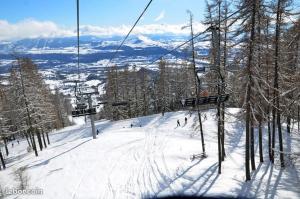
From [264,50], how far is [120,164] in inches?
562

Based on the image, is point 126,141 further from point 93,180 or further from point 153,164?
point 93,180

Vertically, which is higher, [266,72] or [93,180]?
[266,72]

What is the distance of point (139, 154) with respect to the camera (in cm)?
2964

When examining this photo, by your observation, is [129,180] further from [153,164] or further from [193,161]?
[193,161]

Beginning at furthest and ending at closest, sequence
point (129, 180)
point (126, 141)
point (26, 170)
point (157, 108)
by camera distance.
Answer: point (157, 108)
point (126, 141)
point (26, 170)
point (129, 180)

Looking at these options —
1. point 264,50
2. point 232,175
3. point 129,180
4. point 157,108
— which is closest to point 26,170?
point 129,180

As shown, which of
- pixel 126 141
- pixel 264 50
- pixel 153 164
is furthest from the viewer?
pixel 126 141

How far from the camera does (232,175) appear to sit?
77.1ft

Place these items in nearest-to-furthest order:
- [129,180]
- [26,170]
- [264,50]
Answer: [264,50] < [129,180] < [26,170]

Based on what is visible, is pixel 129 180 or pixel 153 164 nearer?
pixel 129 180

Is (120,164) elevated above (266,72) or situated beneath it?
situated beneath

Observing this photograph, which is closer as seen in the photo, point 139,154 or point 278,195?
point 278,195

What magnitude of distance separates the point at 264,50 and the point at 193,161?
11390 mm

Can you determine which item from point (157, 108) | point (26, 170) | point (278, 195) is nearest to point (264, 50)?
point (278, 195)
